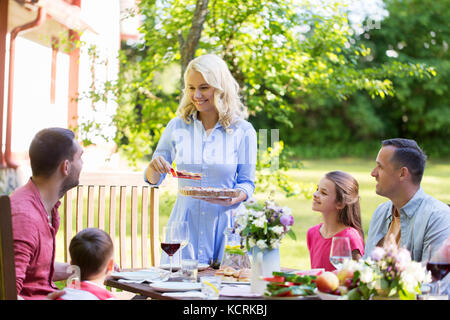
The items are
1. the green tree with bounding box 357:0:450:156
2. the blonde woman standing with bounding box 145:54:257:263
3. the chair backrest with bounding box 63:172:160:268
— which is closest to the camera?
the blonde woman standing with bounding box 145:54:257:263

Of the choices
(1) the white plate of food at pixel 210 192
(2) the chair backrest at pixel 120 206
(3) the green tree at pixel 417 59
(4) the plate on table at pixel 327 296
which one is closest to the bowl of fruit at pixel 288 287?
(4) the plate on table at pixel 327 296

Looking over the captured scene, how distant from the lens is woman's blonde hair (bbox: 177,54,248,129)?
8.52 feet

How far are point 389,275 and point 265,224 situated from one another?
432mm

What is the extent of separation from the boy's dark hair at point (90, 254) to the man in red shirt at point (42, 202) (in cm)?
11

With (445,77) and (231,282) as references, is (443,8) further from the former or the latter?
(231,282)

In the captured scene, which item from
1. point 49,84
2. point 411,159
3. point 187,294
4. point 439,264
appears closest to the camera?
point 439,264

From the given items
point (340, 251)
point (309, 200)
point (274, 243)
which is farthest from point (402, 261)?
point (309, 200)

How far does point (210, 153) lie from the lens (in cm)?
265

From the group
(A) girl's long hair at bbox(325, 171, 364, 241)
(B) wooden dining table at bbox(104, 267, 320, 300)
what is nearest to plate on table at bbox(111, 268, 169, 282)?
(B) wooden dining table at bbox(104, 267, 320, 300)

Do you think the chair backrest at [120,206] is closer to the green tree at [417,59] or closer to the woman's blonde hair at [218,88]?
the woman's blonde hair at [218,88]

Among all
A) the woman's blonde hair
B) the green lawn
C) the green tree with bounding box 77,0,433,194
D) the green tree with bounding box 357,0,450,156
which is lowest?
the green lawn

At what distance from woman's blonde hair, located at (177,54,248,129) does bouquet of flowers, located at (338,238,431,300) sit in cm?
117

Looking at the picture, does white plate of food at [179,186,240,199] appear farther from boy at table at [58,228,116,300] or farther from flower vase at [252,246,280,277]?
boy at table at [58,228,116,300]

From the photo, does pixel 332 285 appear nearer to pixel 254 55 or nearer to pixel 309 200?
pixel 254 55
